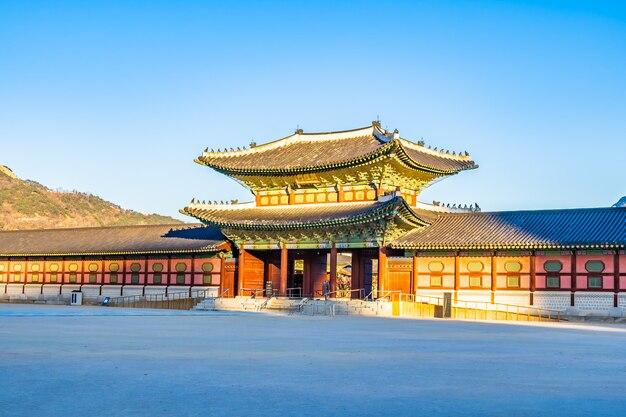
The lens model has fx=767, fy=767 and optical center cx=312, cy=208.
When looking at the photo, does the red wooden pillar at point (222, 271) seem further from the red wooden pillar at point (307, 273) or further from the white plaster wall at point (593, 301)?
the white plaster wall at point (593, 301)

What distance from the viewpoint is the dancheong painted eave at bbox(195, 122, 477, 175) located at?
4475 cm

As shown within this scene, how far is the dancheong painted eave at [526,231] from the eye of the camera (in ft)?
128

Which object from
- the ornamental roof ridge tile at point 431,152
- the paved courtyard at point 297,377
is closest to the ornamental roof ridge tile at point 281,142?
the ornamental roof ridge tile at point 431,152

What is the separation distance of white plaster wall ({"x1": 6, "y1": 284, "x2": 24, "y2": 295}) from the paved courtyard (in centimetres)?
4383

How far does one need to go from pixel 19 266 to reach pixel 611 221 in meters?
44.2

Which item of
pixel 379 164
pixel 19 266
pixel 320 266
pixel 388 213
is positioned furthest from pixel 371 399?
pixel 19 266

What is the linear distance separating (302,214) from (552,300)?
15.7m

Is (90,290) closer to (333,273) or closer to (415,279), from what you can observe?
(333,273)

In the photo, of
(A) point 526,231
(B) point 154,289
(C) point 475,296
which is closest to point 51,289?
(B) point 154,289

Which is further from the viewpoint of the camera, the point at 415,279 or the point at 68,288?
the point at 68,288

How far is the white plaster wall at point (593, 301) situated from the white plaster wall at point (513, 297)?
2.54m

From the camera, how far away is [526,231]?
136ft

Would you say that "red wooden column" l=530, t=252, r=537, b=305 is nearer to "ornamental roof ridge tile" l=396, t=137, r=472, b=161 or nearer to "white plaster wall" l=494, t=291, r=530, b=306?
"white plaster wall" l=494, t=291, r=530, b=306

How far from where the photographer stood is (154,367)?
39.9 ft
